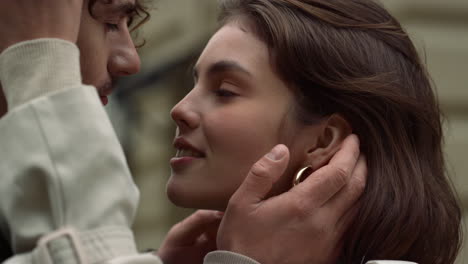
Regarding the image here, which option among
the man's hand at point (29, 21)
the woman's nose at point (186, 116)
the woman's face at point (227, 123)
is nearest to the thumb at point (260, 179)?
the woman's face at point (227, 123)

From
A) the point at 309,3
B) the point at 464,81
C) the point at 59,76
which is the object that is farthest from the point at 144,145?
the point at 59,76

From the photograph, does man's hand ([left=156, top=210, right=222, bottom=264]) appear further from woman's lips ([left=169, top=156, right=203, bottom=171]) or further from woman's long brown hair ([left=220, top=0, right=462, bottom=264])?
woman's long brown hair ([left=220, top=0, right=462, bottom=264])

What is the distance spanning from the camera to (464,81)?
18.3 ft

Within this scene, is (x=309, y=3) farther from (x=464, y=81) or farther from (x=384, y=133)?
(x=464, y=81)

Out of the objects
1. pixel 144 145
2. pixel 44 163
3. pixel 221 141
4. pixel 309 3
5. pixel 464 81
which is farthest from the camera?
pixel 144 145

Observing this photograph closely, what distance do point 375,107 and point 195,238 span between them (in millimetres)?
685

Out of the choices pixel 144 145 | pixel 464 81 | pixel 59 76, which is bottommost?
pixel 144 145

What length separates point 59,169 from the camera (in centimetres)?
142

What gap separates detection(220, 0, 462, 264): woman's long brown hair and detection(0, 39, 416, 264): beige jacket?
904mm

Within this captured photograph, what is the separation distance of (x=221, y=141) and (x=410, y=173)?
533mm

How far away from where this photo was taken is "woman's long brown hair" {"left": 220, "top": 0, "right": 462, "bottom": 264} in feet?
7.32

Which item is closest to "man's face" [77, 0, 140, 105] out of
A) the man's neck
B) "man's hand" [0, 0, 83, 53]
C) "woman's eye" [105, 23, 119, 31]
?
"woman's eye" [105, 23, 119, 31]

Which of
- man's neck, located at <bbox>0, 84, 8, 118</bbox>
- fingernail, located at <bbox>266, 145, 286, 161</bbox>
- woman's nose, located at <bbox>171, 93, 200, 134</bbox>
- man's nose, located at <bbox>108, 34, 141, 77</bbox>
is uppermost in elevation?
man's neck, located at <bbox>0, 84, 8, 118</bbox>

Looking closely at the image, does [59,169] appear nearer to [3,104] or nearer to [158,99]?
[3,104]
